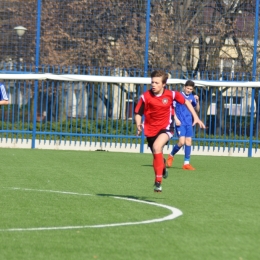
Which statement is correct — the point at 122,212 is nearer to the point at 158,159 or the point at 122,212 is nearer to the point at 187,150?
the point at 158,159

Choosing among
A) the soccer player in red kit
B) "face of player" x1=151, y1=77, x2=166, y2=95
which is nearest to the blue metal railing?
the soccer player in red kit

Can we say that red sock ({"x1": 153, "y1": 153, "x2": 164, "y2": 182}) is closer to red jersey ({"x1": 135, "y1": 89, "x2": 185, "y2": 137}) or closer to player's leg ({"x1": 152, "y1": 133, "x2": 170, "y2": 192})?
player's leg ({"x1": 152, "y1": 133, "x2": 170, "y2": 192})

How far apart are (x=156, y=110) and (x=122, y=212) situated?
2473mm

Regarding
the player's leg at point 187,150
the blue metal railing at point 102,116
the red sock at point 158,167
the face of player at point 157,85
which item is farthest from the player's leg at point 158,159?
the blue metal railing at point 102,116

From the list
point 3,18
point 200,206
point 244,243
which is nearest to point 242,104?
point 3,18

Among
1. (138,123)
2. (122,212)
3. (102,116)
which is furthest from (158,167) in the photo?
(102,116)

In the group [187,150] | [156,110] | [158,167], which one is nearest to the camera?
[158,167]

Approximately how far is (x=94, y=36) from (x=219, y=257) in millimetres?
18593

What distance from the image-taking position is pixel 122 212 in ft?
29.4

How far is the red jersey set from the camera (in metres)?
11.1

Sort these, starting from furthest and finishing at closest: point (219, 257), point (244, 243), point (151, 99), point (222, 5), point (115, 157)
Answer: point (222, 5) < point (115, 157) < point (151, 99) < point (244, 243) < point (219, 257)

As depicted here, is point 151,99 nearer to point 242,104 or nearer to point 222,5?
point 242,104

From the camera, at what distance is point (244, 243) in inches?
273

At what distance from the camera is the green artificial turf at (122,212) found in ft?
21.5
